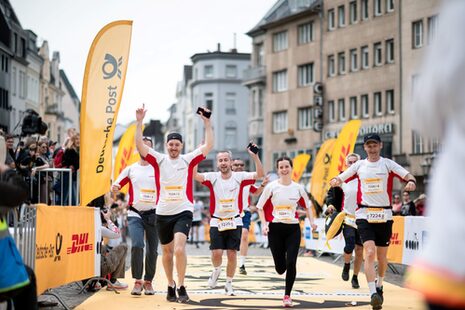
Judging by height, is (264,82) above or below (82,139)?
above

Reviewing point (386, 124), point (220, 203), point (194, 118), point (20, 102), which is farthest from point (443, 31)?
point (194, 118)

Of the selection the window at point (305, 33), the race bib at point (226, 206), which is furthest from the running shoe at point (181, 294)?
the window at point (305, 33)

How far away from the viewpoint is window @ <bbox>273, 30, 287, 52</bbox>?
78688mm

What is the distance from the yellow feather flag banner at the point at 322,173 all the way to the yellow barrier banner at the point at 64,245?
46.5 feet

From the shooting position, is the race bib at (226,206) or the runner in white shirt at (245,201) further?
the runner in white shirt at (245,201)

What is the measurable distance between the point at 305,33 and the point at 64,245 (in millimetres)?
64201

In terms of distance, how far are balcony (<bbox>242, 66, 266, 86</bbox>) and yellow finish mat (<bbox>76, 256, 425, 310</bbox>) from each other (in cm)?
6200

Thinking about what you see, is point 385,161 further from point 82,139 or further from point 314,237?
point 314,237

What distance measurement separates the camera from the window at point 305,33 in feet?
246

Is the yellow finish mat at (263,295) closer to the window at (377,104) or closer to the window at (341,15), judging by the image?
the window at (377,104)

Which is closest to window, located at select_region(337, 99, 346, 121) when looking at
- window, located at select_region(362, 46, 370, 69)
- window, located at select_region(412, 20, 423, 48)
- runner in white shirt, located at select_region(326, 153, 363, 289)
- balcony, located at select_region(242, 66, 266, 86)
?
window, located at select_region(362, 46, 370, 69)

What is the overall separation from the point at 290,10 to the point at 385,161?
65643 mm

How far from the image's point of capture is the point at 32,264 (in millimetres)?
10930

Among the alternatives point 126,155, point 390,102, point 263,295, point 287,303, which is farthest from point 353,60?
point 287,303
